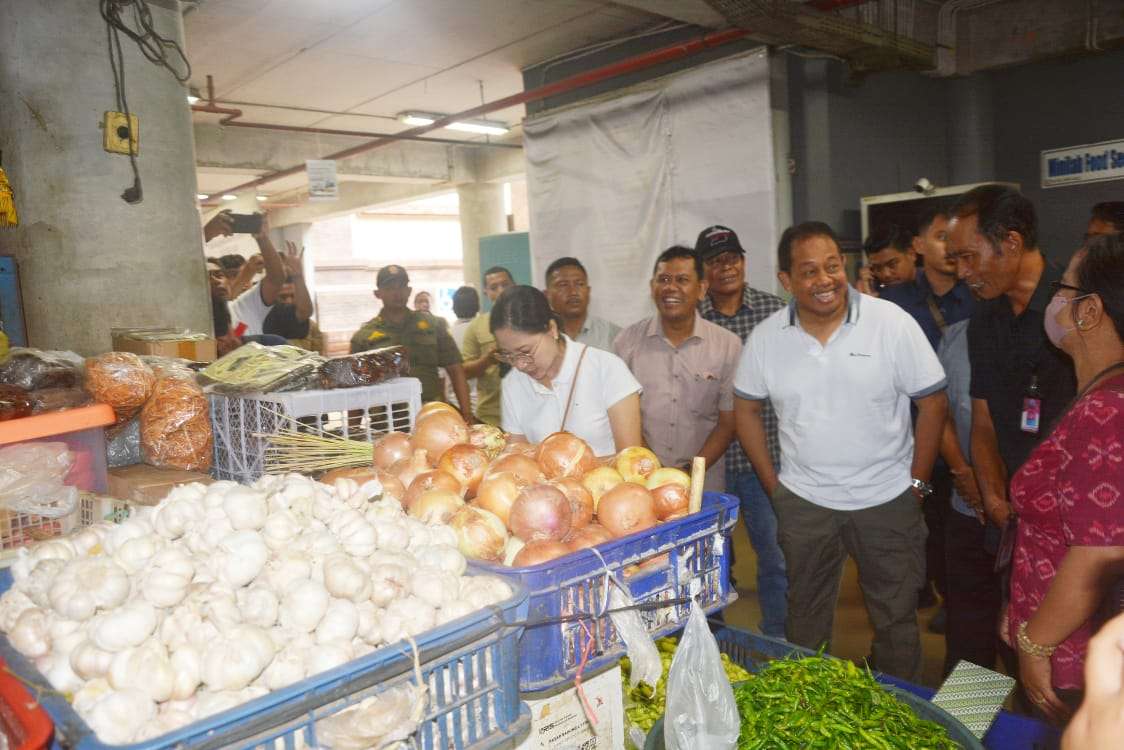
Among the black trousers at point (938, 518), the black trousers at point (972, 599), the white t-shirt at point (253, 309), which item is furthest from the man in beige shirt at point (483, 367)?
the black trousers at point (972, 599)

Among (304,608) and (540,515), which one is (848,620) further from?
(304,608)

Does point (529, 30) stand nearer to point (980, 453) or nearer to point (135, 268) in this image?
point (135, 268)

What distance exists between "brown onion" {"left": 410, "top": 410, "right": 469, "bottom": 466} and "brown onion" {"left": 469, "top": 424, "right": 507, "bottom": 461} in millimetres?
42

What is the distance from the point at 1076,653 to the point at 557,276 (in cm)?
303

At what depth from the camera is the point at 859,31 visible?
5.20 m

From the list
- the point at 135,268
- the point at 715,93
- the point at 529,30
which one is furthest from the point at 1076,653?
the point at 529,30

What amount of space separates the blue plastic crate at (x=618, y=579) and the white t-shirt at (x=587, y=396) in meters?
1.08

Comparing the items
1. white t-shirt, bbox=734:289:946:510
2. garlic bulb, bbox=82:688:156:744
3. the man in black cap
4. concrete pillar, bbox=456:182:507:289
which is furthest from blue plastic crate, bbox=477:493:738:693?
concrete pillar, bbox=456:182:507:289

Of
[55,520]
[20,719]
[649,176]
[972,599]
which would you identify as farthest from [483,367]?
[20,719]

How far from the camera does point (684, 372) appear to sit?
356cm

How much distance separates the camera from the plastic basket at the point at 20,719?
788mm

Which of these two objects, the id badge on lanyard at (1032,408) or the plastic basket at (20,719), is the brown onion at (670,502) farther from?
the id badge on lanyard at (1032,408)

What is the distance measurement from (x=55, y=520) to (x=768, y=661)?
6.29ft

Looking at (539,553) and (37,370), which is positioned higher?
(37,370)
